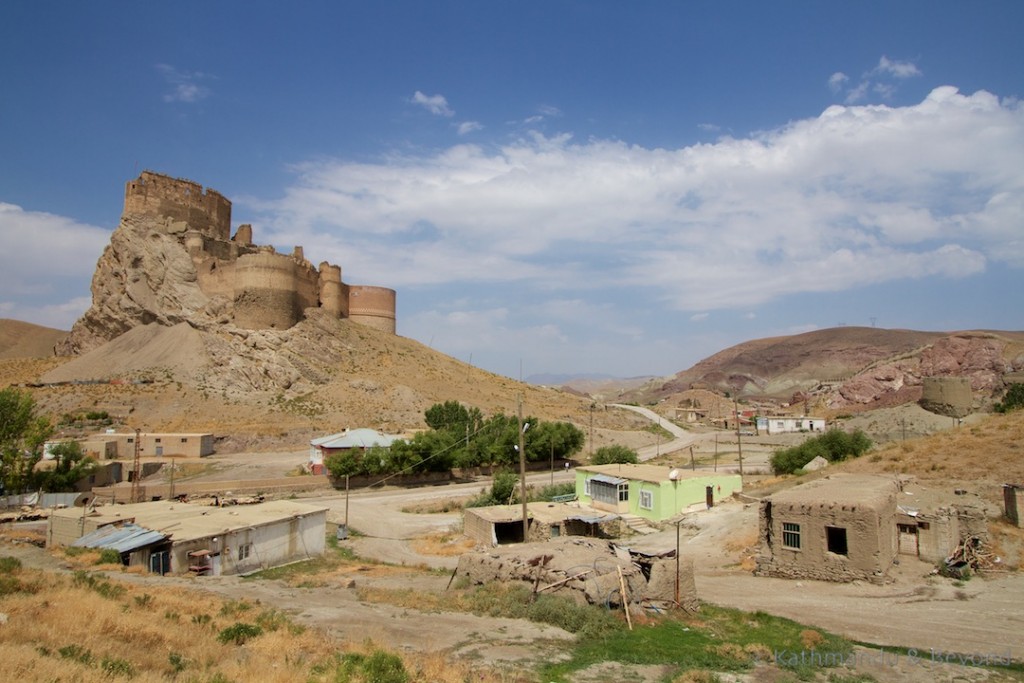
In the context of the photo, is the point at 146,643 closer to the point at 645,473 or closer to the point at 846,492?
the point at 846,492

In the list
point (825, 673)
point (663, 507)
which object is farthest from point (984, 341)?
point (825, 673)

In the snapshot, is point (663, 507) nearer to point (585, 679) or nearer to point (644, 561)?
point (644, 561)

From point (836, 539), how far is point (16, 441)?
3444 centimetres

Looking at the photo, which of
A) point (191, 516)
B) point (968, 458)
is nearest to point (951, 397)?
point (968, 458)

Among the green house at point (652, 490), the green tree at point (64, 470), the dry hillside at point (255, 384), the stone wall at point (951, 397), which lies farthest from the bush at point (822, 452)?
the green tree at point (64, 470)

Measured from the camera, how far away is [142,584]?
13500 mm

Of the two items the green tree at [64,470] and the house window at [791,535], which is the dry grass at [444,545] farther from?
the green tree at [64,470]

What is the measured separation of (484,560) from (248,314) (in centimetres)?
4906

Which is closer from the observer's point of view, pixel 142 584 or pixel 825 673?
pixel 825 673

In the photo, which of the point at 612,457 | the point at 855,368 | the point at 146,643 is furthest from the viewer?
the point at 855,368

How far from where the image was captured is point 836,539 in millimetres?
16359

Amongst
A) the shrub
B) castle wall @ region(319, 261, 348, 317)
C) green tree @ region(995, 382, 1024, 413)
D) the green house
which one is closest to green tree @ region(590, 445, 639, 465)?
the green house

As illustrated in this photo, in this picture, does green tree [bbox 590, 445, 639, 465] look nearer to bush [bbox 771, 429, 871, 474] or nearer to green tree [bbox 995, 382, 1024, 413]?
bush [bbox 771, 429, 871, 474]

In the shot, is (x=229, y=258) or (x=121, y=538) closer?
(x=121, y=538)
